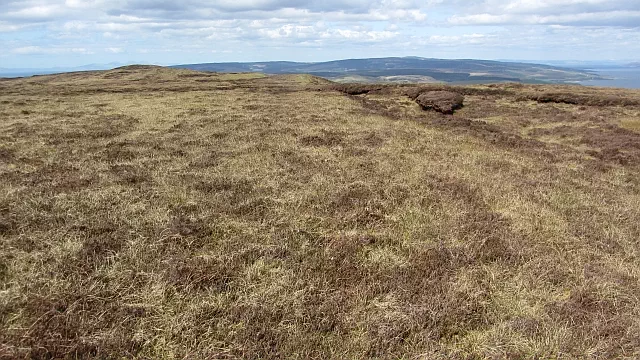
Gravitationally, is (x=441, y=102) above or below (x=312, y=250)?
above

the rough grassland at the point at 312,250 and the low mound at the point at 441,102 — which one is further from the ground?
the low mound at the point at 441,102

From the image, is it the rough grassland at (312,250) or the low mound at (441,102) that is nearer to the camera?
the rough grassland at (312,250)

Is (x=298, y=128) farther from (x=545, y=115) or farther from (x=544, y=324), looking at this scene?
(x=545, y=115)

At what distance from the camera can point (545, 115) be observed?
35.4 metres

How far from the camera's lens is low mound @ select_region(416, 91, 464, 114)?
37.8 meters

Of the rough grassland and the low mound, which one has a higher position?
the low mound

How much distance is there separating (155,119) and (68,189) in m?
16.5

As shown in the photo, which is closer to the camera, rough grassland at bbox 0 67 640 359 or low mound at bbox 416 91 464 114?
rough grassland at bbox 0 67 640 359

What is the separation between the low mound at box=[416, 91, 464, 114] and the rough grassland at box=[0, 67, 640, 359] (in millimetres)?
17039

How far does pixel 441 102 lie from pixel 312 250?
33722 mm

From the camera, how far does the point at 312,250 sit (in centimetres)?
930

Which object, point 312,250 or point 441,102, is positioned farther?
point 441,102

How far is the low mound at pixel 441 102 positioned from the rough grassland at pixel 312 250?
55.9 ft

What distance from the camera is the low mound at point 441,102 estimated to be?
37.8m
